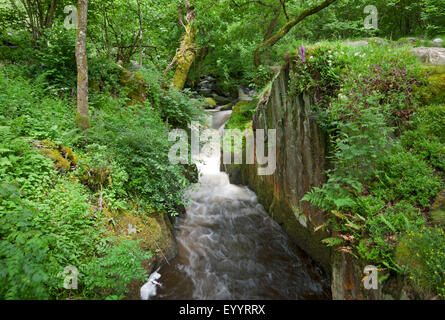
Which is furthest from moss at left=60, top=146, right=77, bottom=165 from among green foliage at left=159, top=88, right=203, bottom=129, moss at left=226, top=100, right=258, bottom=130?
moss at left=226, top=100, right=258, bottom=130

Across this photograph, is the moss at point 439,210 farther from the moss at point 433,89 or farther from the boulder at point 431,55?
the boulder at point 431,55

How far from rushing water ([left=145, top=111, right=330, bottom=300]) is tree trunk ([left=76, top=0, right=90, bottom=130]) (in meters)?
3.28

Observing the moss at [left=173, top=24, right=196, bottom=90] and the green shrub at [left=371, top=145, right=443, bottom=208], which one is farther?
the moss at [left=173, top=24, right=196, bottom=90]

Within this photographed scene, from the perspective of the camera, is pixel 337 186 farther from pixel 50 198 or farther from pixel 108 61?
pixel 108 61

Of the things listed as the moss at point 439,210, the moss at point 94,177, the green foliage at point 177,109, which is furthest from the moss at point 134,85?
the moss at point 439,210

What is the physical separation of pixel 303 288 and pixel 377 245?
249cm

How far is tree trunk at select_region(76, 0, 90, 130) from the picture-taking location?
4.89 metres

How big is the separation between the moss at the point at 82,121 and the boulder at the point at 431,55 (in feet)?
25.5

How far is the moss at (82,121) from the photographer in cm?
511

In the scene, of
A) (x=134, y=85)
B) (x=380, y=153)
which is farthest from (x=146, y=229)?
(x=134, y=85)

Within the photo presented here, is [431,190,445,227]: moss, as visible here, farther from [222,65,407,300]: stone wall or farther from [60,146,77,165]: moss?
[60,146,77,165]: moss

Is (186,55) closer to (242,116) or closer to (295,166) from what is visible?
(242,116)

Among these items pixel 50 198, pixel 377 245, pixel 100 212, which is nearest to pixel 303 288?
pixel 377 245
